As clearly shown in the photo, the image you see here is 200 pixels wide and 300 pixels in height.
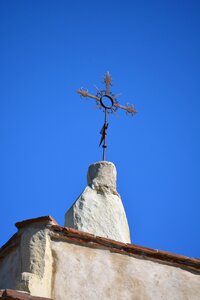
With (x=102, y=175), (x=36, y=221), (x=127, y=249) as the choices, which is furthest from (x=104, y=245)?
(x=102, y=175)

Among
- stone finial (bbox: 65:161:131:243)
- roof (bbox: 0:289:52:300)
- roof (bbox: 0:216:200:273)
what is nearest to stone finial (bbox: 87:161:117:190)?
stone finial (bbox: 65:161:131:243)

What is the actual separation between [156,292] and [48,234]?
119 centimetres

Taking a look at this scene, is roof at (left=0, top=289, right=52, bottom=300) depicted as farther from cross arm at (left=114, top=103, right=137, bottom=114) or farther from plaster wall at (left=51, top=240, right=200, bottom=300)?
cross arm at (left=114, top=103, right=137, bottom=114)

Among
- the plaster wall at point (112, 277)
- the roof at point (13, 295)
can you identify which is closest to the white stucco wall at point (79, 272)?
the plaster wall at point (112, 277)

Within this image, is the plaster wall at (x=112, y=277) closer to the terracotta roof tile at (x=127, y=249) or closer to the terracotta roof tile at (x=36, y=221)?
the terracotta roof tile at (x=127, y=249)

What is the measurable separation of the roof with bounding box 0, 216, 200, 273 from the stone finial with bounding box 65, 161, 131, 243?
1233 millimetres

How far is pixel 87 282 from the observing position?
5.54m

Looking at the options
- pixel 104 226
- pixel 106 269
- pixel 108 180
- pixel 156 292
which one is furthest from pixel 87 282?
pixel 108 180

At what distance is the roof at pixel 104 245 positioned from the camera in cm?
568

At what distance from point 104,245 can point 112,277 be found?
1.06 ft

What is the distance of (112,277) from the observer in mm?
5699

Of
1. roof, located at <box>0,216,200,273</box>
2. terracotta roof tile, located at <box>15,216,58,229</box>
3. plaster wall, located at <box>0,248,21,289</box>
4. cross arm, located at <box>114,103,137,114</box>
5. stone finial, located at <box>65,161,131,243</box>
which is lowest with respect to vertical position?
plaster wall, located at <box>0,248,21,289</box>

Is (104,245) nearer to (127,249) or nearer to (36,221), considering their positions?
(127,249)

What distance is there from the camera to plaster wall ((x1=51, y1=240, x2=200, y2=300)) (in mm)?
5484
